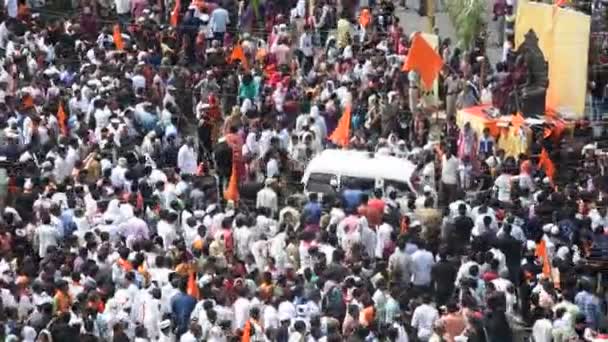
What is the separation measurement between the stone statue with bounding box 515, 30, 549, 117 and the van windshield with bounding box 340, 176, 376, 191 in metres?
4.50

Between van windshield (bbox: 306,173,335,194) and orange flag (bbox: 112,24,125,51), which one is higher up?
orange flag (bbox: 112,24,125,51)

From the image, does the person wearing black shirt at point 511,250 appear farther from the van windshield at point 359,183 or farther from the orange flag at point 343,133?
the orange flag at point 343,133

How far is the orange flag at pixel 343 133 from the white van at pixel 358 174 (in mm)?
1598

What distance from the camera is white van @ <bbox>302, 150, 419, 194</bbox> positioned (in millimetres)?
22344

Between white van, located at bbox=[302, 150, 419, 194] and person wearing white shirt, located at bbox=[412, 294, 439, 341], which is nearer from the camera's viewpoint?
person wearing white shirt, located at bbox=[412, 294, 439, 341]

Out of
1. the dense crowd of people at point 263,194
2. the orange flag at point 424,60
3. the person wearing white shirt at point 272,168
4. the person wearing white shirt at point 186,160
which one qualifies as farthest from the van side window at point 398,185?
the orange flag at point 424,60

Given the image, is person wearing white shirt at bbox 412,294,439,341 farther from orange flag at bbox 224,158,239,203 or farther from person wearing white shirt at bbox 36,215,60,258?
orange flag at bbox 224,158,239,203

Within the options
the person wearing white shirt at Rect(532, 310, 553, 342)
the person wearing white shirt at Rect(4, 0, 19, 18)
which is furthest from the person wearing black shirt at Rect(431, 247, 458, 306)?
the person wearing white shirt at Rect(4, 0, 19, 18)

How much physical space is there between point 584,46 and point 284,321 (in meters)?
9.60

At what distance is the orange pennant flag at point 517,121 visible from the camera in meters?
Answer: 25.2

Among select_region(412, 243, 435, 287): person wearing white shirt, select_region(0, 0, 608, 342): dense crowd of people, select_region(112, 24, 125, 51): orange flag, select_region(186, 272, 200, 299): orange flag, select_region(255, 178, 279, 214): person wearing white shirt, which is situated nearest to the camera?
select_region(0, 0, 608, 342): dense crowd of people

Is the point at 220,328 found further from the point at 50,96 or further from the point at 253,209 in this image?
the point at 50,96

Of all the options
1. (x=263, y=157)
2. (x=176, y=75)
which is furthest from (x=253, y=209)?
(x=176, y=75)

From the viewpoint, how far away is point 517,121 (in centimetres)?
2542
